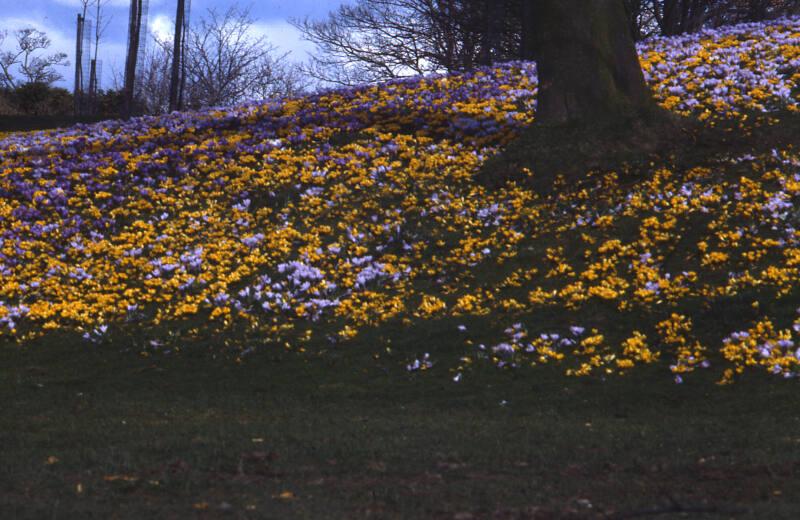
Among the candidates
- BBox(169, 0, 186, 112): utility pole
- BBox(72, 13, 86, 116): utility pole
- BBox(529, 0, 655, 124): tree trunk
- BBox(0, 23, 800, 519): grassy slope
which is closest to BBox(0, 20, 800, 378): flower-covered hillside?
BBox(0, 23, 800, 519): grassy slope

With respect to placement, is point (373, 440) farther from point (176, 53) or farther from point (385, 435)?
point (176, 53)

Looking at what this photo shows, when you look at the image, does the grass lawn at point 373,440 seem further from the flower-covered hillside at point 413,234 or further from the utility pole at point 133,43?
the utility pole at point 133,43

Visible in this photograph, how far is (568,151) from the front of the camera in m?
15.6

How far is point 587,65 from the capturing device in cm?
1586

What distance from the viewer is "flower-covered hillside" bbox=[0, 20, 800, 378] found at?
424 inches

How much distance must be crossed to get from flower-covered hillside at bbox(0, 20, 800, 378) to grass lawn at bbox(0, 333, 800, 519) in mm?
715

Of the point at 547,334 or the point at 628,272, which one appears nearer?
the point at 547,334

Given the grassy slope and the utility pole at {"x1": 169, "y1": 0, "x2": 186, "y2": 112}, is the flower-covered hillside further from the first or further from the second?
the utility pole at {"x1": 169, "y1": 0, "x2": 186, "y2": 112}

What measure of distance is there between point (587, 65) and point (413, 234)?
190 inches

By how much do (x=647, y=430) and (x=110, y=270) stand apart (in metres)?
9.91

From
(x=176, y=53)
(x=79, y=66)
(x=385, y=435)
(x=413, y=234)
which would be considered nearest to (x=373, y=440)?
(x=385, y=435)

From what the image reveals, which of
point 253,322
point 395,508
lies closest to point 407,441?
point 395,508

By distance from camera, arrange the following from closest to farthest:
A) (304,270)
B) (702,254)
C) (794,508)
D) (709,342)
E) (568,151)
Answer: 1. (794,508)
2. (709,342)
3. (702,254)
4. (304,270)
5. (568,151)

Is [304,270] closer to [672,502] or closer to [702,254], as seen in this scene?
[702,254]
